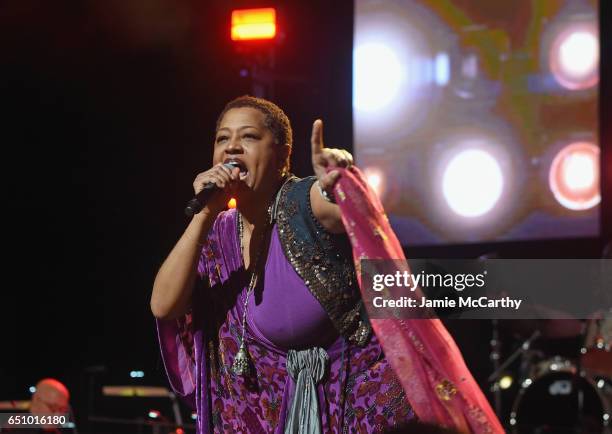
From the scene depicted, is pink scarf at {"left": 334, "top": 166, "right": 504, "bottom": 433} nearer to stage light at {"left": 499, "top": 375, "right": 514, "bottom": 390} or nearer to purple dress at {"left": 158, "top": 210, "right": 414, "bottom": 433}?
purple dress at {"left": 158, "top": 210, "right": 414, "bottom": 433}

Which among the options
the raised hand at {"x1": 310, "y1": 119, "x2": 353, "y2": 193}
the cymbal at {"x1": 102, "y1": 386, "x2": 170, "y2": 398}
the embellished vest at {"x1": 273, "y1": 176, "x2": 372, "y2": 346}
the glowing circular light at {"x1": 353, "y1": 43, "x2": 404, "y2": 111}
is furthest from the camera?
the glowing circular light at {"x1": 353, "y1": 43, "x2": 404, "y2": 111}

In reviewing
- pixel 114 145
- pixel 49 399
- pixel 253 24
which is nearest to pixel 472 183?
pixel 253 24

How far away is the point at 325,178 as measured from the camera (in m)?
2.49

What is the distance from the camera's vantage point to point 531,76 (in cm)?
658

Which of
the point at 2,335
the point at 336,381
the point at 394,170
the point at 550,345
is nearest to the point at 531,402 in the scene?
the point at 550,345

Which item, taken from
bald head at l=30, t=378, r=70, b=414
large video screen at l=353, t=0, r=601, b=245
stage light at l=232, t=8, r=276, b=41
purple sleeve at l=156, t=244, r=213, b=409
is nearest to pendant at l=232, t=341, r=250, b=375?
purple sleeve at l=156, t=244, r=213, b=409

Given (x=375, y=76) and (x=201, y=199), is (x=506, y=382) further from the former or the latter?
(x=201, y=199)

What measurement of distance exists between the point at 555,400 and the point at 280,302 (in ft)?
14.6

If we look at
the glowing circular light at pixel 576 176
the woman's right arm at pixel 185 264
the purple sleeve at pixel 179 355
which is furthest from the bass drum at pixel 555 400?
the woman's right arm at pixel 185 264

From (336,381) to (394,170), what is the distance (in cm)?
433

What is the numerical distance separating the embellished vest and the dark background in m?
4.02

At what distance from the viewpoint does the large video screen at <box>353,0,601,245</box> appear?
6520 millimetres

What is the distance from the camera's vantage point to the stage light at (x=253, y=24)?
251 inches

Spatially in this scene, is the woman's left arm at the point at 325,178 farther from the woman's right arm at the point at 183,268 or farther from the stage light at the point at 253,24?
the stage light at the point at 253,24
